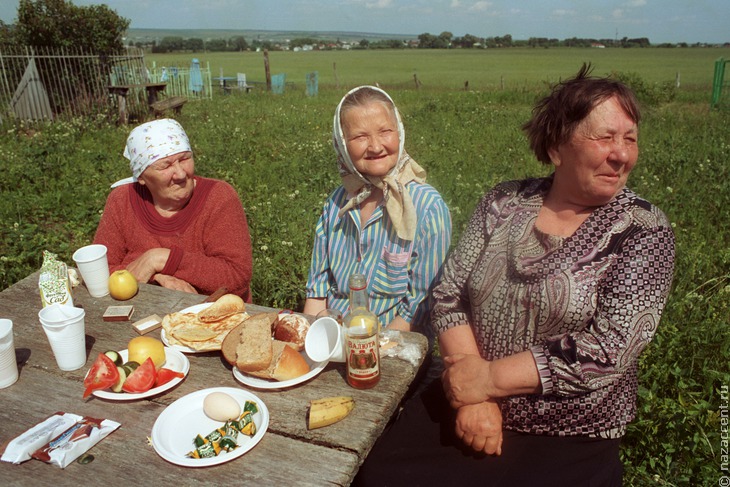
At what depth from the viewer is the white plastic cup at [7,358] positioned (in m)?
1.86

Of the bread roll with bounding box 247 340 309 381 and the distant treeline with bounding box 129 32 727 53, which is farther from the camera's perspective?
the distant treeline with bounding box 129 32 727 53

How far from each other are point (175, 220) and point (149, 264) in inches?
14.1

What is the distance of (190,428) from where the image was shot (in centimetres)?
169

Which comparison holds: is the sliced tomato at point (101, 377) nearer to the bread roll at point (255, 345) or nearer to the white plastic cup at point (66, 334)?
the white plastic cup at point (66, 334)

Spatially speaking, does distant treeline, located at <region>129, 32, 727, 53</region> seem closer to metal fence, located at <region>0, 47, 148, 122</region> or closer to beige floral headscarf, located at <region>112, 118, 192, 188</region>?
metal fence, located at <region>0, 47, 148, 122</region>

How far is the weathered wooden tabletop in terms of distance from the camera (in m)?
1.49

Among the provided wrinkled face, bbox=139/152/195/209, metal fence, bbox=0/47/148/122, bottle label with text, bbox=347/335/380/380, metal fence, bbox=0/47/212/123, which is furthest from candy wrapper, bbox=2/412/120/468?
metal fence, bbox=0/47/148/122

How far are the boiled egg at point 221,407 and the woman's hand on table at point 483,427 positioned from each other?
90cm

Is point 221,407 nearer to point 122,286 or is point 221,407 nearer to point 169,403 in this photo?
point 169,403

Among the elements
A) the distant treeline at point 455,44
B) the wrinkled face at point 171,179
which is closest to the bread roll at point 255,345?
the wrinkled face at point 171,179

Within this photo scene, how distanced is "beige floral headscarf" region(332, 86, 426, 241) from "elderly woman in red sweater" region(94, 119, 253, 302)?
762mm

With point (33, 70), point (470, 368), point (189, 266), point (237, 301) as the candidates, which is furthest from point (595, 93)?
point (33, 70)

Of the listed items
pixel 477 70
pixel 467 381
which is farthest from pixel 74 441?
pixel 477 70

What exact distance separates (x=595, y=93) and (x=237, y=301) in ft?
5.59
